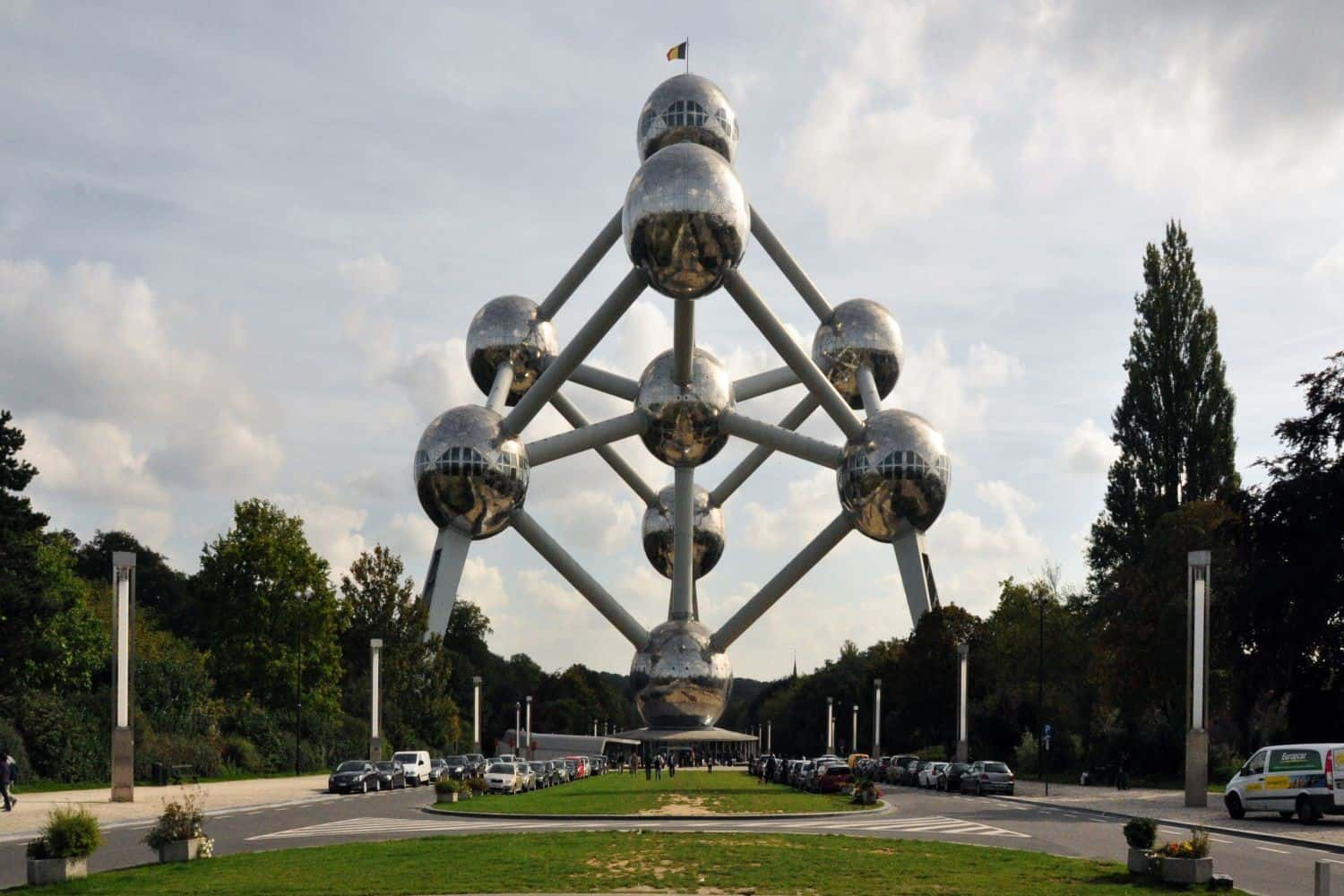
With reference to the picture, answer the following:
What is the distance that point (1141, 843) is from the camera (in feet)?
53.6

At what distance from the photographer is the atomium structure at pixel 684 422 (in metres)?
37.7

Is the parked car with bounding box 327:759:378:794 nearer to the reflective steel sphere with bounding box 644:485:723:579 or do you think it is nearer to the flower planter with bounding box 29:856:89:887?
the reflective steel sphere with bounding box 644:485:723:579

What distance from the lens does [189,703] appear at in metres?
52.3

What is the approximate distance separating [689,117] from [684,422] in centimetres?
887

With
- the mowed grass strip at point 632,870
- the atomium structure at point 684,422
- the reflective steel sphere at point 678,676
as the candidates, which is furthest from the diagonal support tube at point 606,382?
the mowed grass strip at point 632,870

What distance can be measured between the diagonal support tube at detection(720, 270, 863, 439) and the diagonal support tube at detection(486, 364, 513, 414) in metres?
2.33

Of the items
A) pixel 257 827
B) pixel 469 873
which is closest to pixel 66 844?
pixel 469 873

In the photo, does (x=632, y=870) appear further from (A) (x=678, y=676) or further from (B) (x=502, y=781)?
(A) (x=678, y=676)

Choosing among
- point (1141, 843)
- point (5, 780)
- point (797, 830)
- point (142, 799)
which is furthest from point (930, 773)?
point (1141, 843)

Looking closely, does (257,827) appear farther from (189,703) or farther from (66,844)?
(189,703)

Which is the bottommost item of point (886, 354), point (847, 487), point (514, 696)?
point (514, 696)

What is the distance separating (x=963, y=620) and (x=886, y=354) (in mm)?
23515

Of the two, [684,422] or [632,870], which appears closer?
[632,870]

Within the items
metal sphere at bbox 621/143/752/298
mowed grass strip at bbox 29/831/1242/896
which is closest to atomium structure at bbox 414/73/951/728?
metal sphere at bbox 621/143/752/298
